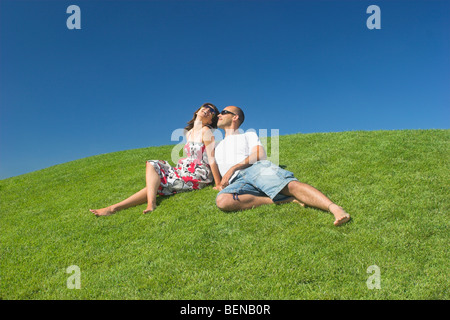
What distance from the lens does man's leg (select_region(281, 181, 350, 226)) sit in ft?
14.8

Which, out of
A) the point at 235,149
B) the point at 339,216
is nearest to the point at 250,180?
the point at 235,149

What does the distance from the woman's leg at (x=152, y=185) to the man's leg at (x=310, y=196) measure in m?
2.75

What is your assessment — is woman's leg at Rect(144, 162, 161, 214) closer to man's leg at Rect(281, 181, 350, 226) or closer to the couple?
the couple

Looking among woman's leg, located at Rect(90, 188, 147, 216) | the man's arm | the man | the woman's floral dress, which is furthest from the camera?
the woman's floral dress

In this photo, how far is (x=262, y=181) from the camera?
5.03m

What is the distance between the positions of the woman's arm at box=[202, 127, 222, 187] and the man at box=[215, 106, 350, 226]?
0.66ft

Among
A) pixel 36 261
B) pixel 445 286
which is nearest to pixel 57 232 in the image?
pixel 36 261

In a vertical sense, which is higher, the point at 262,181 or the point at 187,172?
the point at 187,172

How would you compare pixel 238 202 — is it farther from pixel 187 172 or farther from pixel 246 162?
pixel 187 172

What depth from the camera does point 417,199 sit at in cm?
510

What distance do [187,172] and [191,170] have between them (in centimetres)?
11

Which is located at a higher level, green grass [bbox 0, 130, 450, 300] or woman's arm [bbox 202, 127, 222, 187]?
woman's arm [bbox 202, 127, 222, 187]

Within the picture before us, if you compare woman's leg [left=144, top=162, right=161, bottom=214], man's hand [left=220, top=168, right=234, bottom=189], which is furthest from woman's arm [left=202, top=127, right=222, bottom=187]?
woman's leg [left=144, top=162, right=161, bottom=214]
